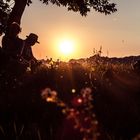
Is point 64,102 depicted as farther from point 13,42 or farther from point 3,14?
point 3,14

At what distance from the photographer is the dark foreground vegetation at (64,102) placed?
17.8ft

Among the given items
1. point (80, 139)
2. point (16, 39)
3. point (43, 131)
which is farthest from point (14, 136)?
point (16, 39)

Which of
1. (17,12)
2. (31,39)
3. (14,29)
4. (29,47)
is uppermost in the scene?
(17,12)

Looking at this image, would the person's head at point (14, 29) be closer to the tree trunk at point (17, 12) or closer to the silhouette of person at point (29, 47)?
the silhouette of person at point (29, 47)

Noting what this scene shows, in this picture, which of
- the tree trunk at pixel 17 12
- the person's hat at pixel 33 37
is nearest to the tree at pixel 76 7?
the tree trunk at pixel 17 12

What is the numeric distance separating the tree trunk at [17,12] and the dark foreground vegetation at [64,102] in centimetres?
1168

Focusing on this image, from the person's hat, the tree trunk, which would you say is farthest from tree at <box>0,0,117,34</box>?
the person's hat

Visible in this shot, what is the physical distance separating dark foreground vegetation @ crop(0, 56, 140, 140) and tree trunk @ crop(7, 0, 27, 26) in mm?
11681

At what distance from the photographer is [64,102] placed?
6.82m

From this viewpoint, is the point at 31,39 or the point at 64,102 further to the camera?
the point at 31,39

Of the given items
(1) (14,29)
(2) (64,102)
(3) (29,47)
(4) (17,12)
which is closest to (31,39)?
(3) (29,47)

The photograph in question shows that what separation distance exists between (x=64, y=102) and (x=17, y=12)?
15.6m

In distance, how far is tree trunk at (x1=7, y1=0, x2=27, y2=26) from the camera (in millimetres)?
21578

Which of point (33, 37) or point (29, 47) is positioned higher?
point (33, 37)
